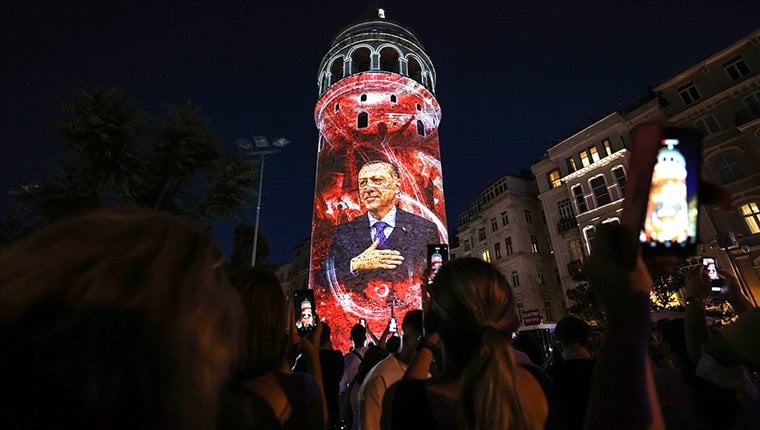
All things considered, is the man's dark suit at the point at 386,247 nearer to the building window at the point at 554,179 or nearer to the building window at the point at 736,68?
the building window at the point at 554,179

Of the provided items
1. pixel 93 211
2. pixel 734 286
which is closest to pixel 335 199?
pixel 734 286

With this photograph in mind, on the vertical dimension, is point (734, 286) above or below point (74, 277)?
above

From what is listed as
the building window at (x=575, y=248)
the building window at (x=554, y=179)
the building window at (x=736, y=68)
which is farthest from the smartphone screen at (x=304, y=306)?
the building window at (x=736, y=68)

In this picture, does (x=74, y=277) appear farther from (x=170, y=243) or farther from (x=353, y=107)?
(x=353, y=107)

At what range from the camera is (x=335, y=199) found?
1998cm

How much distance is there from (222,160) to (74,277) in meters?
13.1

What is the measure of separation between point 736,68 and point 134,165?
1282 inches

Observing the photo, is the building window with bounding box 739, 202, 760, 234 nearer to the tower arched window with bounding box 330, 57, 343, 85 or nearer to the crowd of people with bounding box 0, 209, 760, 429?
the crowd of people with bounding box 0, 209, 760, 429

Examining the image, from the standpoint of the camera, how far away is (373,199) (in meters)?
19.3

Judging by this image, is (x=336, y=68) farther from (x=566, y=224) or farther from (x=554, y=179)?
(x=566, y=224)

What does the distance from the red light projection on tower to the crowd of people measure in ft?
51.0

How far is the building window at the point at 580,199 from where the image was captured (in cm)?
2700

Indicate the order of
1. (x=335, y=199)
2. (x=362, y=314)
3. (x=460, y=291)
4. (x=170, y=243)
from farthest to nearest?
(x=335, y=199), (x=362, y=314), (x=460, y=291), (x=170, y=243)

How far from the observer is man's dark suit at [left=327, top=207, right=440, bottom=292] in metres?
17.8
